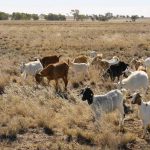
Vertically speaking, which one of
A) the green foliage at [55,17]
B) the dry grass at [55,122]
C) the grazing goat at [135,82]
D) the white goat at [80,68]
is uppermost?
the grazing goat at [135,82]

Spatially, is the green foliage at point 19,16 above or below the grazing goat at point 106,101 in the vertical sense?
below

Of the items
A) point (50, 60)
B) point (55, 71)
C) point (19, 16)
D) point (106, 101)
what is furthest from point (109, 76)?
point (19, 16)

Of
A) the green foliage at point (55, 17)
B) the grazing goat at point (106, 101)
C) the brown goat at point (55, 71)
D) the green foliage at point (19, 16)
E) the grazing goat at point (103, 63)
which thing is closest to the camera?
the grazing goat at point (106, 101)

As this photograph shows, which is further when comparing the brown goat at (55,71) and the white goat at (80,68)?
the white goat at (80,68)

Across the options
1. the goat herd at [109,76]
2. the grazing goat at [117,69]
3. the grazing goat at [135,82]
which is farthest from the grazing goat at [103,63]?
the grazing goat at [135,82]

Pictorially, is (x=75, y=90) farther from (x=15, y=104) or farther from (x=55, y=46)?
(x=55, y=46)

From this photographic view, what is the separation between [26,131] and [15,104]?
2.47 m

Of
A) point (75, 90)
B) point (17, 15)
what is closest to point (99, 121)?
point (75, 90)

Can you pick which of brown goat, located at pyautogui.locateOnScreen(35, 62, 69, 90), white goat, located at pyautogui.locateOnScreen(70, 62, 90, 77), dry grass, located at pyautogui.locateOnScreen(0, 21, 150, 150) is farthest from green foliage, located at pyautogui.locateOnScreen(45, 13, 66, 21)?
brown goat, located at pyautogui.locateOnScreen(35, 62, 69, 90)

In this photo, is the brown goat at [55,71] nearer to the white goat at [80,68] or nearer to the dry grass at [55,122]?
the dry grass at [55,122]

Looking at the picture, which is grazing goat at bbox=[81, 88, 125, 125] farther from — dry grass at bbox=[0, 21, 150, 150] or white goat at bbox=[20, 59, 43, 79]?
white goat at bbox=[20, 59, 43, 79]

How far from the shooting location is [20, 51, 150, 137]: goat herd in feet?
36.6

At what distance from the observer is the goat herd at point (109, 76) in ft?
36.6

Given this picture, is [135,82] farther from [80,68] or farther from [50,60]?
[50,60]
